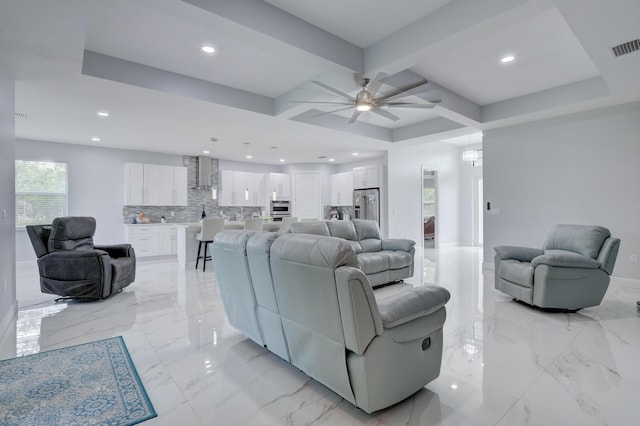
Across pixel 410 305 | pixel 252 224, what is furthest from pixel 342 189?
pixel 410 305

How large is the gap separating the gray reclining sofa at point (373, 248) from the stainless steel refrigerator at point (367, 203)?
3.03 m

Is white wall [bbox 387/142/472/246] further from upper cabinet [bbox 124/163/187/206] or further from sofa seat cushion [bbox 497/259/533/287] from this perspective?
upper cabinet [bbox 124/163/187/206]

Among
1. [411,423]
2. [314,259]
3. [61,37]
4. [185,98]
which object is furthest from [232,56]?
[411,423]

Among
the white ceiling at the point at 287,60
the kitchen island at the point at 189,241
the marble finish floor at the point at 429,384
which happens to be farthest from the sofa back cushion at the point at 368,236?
the kitchen island at the point at 189,241

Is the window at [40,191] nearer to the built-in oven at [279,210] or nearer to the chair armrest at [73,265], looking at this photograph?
the chair armrest at [73,265]

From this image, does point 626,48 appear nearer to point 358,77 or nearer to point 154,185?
point 358,77

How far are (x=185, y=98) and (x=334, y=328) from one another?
149 inches

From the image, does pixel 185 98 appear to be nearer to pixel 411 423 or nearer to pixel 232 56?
pixel 232 56

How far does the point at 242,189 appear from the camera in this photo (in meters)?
9.43

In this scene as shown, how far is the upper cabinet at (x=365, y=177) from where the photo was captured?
8.74 metres

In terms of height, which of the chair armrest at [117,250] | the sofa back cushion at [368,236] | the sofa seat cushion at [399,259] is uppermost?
the sofa back cushion at [368,236]

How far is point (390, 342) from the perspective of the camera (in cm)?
172

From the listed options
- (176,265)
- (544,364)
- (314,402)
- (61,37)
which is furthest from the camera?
(176,265)

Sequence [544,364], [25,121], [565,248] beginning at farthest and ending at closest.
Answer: [25,121]
[565,248]
[544,364]
